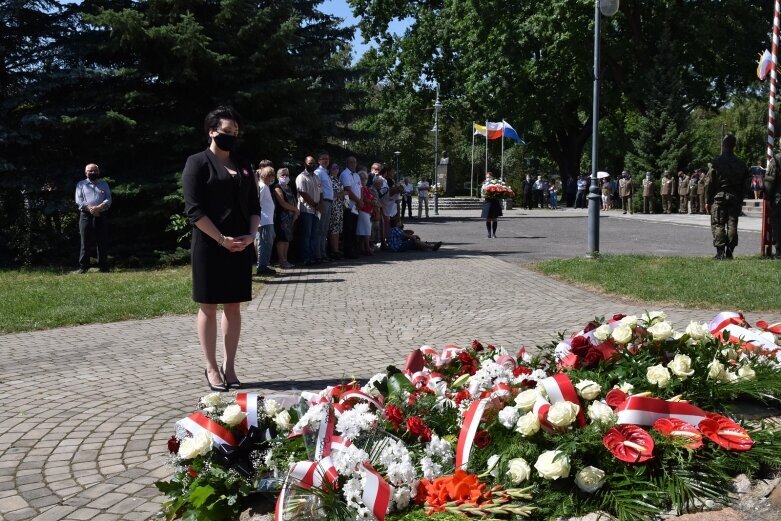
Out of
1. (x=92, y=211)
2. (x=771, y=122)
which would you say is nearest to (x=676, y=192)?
(x=771, y=122)

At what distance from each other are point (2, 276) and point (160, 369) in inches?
385

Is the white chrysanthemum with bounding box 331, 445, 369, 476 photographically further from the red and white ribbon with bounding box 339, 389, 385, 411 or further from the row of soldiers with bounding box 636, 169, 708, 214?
the row of soldiers with bounding box 636, 169, 708, 214

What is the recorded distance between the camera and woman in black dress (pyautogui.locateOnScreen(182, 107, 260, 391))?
19.4ft

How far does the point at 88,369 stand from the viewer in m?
7.01

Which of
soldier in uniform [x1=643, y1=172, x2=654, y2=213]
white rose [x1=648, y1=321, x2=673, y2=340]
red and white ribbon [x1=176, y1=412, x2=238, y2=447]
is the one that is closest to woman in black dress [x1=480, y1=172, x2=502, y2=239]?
white rose [x1=648, y1=321, x2=673, y2=340]

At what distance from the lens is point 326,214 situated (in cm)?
1602

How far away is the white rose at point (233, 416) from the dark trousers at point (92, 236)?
12531 mm

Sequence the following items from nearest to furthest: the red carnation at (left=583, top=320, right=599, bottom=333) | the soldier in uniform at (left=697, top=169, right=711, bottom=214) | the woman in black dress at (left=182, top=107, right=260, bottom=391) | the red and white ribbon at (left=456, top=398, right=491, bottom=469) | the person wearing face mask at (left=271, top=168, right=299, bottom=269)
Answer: the red and white ribbon at (left=456, top=398, right=491, bottom=469)
the red carnation at (left=583, top=320, right=599, bottom=333)
the woman in black dress at (left=182, top=107, right=260, bottom=391)
the person wearing face mask at (left=271, top=168, right=299, bottom=269)
the soldier in uniform at (left=697, top=169, right=711, bottom=214)

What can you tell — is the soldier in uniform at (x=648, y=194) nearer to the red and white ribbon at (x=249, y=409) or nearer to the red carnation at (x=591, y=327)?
the red carnation at (x=591, y=327)

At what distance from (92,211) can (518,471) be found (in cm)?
1347

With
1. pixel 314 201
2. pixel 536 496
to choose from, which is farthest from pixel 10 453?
pixel 314 201

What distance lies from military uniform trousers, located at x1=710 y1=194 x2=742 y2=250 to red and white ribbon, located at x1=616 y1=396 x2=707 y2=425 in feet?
39.8

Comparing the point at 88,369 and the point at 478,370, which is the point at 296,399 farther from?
the point at 88,369

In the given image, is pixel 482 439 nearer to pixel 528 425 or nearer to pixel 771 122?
pixel 528 425
